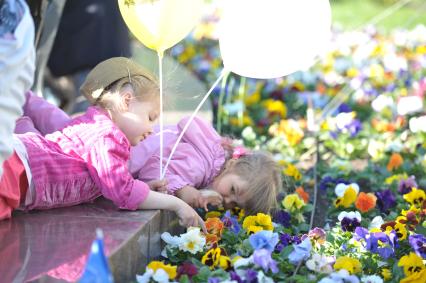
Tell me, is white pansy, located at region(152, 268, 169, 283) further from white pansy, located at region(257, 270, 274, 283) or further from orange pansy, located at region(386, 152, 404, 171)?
orange pansy, located at region(386, 152, 404, 171)

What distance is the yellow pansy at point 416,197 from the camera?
358 cm

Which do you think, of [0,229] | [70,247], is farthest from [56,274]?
[0,229]

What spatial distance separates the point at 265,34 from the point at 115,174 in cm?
76

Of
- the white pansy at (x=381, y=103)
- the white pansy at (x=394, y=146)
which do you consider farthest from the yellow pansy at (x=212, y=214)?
the white pansy at (x=381, y=103)

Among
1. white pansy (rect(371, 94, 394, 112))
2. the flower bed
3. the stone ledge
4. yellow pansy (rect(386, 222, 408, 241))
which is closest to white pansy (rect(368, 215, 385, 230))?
the flower bed

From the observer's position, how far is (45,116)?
3.62 meters

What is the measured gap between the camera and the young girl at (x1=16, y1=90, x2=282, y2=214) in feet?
11.1

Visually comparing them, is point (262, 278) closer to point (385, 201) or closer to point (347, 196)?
point (347, 196)

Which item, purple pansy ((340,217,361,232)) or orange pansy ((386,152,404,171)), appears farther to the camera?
orange pansy ((386,152,404,171))

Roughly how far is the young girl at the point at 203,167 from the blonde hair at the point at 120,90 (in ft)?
0.77

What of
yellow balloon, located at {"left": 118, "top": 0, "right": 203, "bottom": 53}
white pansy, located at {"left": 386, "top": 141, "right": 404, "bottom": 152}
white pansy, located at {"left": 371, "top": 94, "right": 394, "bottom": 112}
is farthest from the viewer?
white pansy, located at {"left": 371, "top": 94, "right": 394, "bottom": 112}

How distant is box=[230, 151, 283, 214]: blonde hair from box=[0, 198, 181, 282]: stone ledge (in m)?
0.37

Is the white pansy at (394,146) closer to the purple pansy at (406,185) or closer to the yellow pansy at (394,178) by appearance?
the yellow pansy at (394,178)

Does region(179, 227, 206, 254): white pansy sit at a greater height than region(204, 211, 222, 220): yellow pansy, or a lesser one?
greater
